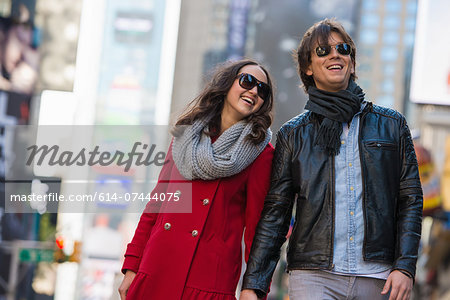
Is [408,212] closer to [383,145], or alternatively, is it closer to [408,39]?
[383,145]

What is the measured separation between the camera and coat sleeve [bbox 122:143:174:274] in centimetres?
412

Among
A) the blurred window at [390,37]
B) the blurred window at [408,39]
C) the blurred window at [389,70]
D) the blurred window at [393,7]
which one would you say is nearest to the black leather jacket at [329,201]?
the blurred window at [389,70]

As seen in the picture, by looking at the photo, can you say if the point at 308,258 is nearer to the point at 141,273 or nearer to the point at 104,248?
the point at 141,273

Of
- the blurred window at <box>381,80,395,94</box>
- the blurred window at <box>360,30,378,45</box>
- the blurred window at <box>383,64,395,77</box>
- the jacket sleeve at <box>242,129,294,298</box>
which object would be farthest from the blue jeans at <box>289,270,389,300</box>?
the blurred window at <box>360,30,378,45</box>

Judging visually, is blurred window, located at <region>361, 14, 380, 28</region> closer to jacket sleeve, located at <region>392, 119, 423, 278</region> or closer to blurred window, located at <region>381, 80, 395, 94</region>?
blurred window, located at <region>381, 80, 395, 94</region>

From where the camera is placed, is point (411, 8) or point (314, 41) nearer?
point (314, 41)

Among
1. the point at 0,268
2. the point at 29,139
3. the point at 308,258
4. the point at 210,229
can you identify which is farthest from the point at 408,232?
the point at 0,268

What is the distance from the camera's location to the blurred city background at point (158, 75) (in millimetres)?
18391

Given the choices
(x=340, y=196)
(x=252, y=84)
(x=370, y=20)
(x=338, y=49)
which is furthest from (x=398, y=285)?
(x=370, y=20)

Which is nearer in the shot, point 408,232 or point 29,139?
point 408,232

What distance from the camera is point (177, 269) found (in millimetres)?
3936

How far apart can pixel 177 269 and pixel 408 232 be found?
4.19 feet

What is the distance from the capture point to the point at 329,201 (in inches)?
141

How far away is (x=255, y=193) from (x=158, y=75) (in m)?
41.2
